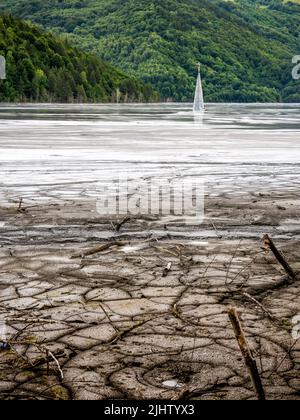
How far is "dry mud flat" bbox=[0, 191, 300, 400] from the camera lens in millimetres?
3041

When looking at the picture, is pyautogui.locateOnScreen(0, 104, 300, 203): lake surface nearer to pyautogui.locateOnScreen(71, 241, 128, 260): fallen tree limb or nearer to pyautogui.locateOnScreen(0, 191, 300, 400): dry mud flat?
pyautogui.locateOnScreen(0, 191, 300, 400): dry mud flat

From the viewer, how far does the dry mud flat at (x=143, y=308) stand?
9.98ft

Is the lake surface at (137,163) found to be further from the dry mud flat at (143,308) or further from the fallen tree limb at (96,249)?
the fallen tree limb at (96,249)

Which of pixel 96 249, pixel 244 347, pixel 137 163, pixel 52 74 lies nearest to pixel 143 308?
pixel 96 249

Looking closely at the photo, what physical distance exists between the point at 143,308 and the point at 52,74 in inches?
5005

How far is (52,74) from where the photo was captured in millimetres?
127375

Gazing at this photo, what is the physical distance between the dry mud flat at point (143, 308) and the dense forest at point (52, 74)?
116974mm

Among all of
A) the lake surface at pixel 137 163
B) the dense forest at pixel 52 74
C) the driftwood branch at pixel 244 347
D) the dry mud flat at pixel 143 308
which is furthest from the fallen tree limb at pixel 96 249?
the dense forest at pixel 52 74

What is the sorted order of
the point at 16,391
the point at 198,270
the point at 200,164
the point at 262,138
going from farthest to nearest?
1. the point at 262,138
2. the point at 200,164
3. the point at 198,270
4. the point at 16,391

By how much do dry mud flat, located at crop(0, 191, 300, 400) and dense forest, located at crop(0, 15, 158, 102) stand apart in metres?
117

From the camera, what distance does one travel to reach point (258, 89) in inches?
7436

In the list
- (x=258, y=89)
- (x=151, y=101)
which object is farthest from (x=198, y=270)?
(x=258, y=89)
